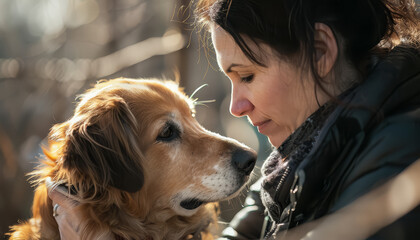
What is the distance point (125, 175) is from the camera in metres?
2.03

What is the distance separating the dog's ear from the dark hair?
82cm

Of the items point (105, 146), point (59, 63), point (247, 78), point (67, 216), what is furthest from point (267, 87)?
point (59, 63)

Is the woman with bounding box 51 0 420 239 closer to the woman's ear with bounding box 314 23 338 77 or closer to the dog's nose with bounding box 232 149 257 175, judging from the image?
the woman's ear with bounding box 314 23 338 77

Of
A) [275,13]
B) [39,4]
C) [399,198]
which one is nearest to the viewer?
[399,198]

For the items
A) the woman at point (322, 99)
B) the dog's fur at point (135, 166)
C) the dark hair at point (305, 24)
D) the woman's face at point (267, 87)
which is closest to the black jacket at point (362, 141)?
the woman at point (322, 99)

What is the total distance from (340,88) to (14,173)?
4599 millimetres

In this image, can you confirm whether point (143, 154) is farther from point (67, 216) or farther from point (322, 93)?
point (322, 93)

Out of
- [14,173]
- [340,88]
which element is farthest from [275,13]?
[14,173]

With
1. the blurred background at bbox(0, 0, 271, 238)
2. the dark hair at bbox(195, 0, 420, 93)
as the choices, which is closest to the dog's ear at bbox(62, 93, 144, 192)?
the dark hair at bbox(195, 0, 420, 93)

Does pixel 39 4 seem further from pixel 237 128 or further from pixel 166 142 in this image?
pixel 166 142

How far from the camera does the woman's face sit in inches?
69.6

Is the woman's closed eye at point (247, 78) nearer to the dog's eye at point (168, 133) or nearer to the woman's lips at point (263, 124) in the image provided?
the woman's lips at point (263, 124)

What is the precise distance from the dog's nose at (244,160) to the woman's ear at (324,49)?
75 centimetres

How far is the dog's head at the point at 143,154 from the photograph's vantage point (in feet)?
6.66
